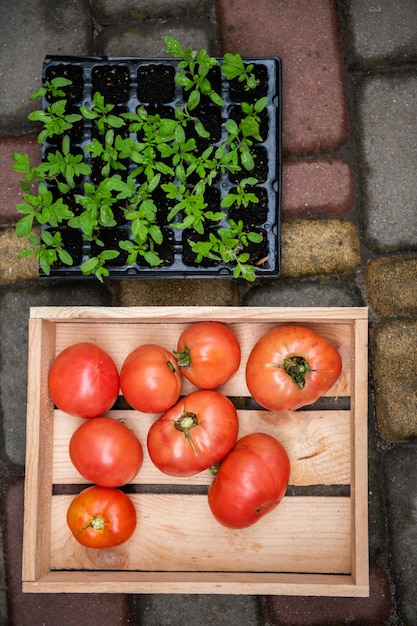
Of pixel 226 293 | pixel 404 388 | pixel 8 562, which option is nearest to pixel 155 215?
pixel 226 293

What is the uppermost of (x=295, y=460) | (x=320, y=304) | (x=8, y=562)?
(x=320, y=304)

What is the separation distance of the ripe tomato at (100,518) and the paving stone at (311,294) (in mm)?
683

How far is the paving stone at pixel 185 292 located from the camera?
1.72 metres

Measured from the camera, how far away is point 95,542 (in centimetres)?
146

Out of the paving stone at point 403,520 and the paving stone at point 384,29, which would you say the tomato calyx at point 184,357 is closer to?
the paving stone at point 403,520

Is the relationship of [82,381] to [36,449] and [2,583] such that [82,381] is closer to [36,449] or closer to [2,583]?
[36,449]

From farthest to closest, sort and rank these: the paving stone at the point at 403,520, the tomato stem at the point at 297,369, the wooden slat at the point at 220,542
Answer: the paving stone at the point at 403,520
the wooden slat at the point at 220,542
the tomato stem at the point at 297,369

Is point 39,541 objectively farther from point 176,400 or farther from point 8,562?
point 176,400

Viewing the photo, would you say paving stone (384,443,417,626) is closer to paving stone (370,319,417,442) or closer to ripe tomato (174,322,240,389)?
paving stone (370,319,417,442)

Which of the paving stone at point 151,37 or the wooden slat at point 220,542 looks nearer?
the wooden slat at point 220,542

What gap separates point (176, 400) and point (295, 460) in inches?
14.6

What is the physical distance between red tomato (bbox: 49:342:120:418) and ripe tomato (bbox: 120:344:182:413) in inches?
2.0

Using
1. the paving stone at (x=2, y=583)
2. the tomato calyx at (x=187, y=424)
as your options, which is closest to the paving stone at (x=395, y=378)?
the tomato calyx at (x=187, y=424)

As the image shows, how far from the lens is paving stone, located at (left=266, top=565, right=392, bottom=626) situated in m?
1.71
